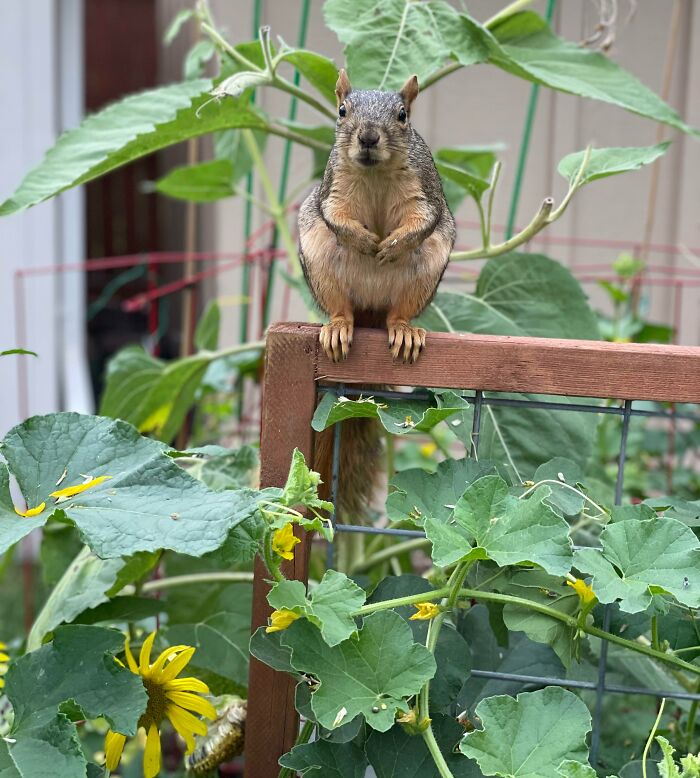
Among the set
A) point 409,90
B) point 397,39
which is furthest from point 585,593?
point 397,39

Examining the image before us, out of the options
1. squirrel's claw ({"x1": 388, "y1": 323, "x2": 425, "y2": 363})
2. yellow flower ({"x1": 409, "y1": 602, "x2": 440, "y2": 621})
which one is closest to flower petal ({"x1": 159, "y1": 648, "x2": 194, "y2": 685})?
yellow flower ({"x1": 409, "y1": 602, "x2": 440, "y2": 621})

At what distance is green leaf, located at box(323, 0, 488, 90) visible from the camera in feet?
4.09

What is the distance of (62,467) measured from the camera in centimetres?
90

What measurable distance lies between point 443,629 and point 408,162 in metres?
0.57

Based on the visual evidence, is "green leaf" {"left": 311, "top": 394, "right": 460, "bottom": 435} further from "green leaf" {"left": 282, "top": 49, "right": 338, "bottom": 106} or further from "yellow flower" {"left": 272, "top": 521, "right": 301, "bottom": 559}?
"green leaf" {"left": 282, "top": 49, "right": 338, "bottom": 106}

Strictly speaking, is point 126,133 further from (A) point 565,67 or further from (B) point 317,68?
(A) point 565,67

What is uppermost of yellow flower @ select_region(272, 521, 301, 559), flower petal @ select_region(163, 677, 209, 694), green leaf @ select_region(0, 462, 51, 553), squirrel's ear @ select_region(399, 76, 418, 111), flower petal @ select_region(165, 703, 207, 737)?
squirrel's ear @ select_region(399, 76, 418, 111)

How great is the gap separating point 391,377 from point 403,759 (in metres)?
0.34

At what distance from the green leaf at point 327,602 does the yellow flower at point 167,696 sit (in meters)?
0.20

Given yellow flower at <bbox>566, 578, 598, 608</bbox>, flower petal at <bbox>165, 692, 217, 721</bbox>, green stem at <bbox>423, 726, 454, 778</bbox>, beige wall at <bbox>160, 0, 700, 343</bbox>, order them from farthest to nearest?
1. beige wall at <bbox>160, 0, 700, 343</bbox>
2. flower petal at <bbox>165, 692, 217, 721</bbox>
3. yellow flower at <bbox>566, 578, 598, 608</bbox>
4. green stem at <bbox>423, 726, 454, 778</bbox>

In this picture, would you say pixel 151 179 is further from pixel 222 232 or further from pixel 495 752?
pixel 495 752

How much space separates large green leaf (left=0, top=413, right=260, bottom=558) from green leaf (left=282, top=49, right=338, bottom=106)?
56 centimetres

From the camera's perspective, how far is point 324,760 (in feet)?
2.83

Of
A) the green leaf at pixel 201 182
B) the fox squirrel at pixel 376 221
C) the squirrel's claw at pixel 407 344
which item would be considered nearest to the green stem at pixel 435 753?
the squirrel's claw at pixel 407 344
